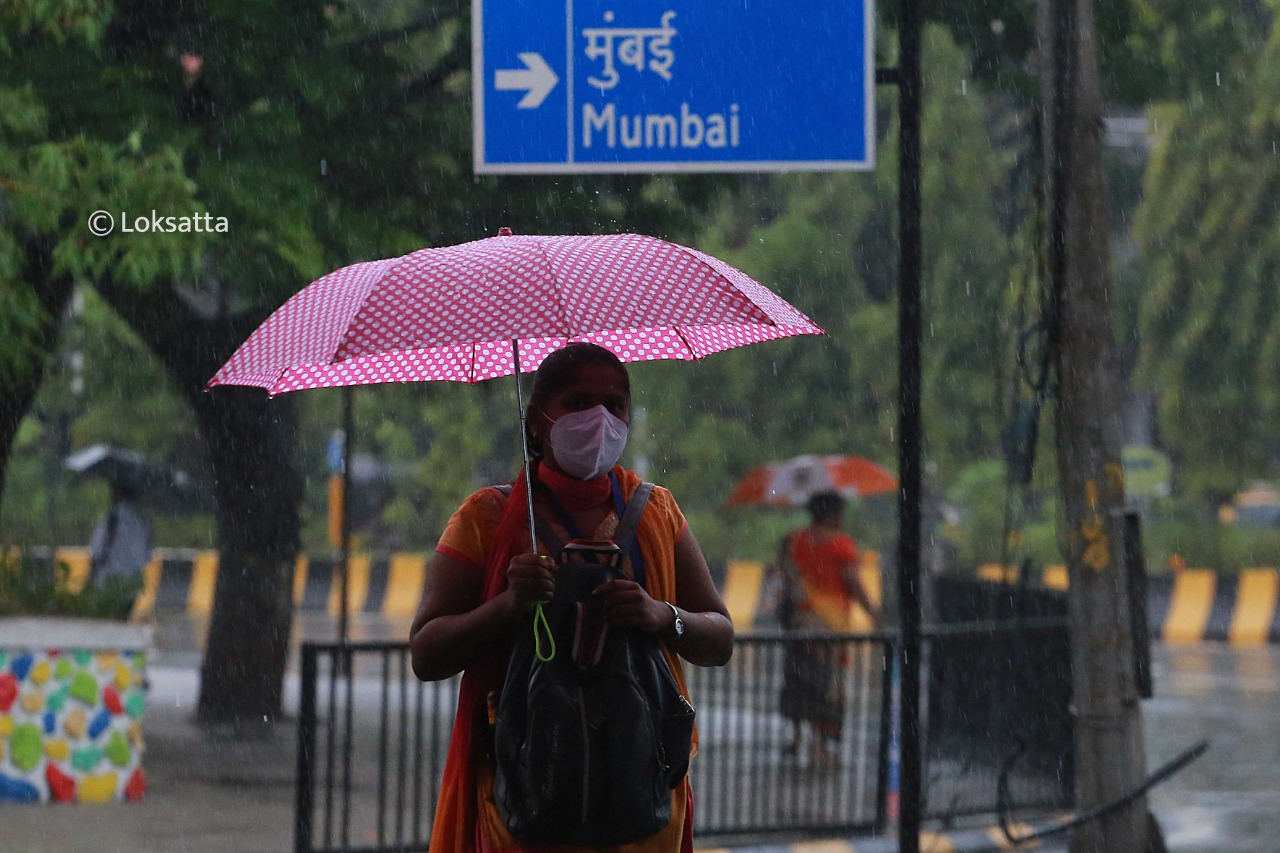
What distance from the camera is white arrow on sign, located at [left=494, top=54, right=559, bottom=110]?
7512 millimetres

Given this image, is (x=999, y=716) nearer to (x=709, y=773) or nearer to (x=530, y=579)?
(x=709, y=773)

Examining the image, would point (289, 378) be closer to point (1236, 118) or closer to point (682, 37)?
point (682, 37)

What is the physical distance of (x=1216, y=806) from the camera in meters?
11.3

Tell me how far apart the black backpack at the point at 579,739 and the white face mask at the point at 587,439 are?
24 cm

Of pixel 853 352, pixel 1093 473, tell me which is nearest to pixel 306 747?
pixel 1093 473

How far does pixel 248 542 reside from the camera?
1365 centimetres

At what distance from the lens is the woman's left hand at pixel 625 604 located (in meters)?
3.70

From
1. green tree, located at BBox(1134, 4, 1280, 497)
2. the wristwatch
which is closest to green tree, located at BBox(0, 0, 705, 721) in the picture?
the wristwatch

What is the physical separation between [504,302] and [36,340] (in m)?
7.12

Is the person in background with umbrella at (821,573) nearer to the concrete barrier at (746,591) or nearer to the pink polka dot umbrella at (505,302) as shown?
the pink polka dot umbrella at (505,302)

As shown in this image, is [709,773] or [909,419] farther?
[709,773]

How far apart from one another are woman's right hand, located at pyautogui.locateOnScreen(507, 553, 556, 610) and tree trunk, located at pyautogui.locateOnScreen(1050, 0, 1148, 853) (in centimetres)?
432

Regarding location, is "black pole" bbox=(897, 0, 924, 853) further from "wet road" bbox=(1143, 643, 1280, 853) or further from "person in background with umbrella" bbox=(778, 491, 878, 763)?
"person in background with umbrella" bbox=(778, 491, 878, 763)

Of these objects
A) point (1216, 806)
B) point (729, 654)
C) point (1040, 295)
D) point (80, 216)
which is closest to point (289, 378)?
point (729, 654)
